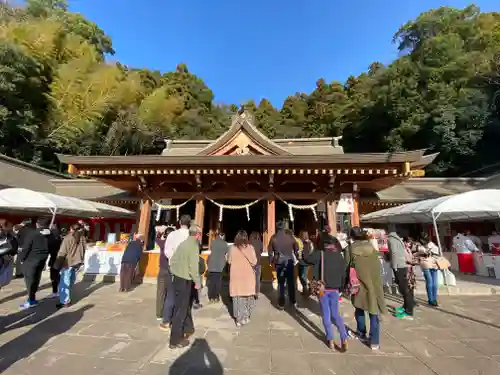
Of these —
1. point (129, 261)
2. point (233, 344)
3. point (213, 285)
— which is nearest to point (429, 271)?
point (233, 344)

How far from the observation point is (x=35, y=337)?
4.12 meters

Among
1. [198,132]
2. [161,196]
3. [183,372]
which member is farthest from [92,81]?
[183,372]

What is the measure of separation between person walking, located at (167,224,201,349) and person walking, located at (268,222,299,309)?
7.55 feet

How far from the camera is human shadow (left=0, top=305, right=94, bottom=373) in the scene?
349 cm

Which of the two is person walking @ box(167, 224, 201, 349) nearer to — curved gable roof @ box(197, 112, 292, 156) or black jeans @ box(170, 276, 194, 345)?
black jeans @ box(170, 276, 194, 345)

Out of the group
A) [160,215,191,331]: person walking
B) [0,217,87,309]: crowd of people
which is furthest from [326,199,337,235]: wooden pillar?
[0,217,87,309]: crowd of people

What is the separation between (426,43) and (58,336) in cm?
3784

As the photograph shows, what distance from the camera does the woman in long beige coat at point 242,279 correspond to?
4891mm

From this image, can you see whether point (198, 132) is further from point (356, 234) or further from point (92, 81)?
point (356, 234)

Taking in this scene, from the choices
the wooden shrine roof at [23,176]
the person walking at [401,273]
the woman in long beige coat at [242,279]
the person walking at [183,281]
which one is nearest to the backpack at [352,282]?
the woman in long beige coat at [242,279]

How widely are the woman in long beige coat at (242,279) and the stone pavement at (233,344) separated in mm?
271

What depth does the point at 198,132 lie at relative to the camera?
37.6 m

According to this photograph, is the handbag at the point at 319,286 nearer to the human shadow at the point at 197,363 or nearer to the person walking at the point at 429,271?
the human shadow at the point at 197,363

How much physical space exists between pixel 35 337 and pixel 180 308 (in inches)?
92.1
